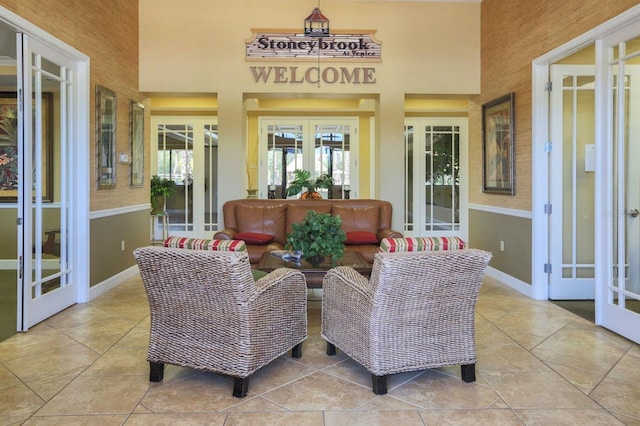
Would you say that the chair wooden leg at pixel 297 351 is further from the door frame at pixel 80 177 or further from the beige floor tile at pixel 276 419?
the door frame at pixel 80 177

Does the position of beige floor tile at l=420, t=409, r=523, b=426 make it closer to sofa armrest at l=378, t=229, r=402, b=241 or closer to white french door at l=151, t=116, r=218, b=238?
sofa armrest at l=378, t=229, r=402, b=241

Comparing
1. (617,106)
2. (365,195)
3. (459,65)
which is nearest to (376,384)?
(617,106)

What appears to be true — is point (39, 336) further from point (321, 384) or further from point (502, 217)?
point (502, 217)

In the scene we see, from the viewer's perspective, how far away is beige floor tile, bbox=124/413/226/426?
2133mm

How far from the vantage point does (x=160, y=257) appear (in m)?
2.33

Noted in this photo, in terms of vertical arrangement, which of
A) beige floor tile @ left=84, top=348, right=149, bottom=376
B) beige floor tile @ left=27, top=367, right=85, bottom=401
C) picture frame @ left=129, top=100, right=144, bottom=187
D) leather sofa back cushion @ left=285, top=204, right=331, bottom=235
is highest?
picture frame @ left=129, top=100, right=144, bottom=187

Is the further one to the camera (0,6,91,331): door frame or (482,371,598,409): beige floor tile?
(0,6,91,331): door frame

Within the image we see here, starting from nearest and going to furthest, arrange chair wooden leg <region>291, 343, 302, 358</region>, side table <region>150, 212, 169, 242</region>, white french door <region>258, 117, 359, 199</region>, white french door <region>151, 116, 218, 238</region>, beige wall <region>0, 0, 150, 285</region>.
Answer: chair wooden leg <region>291, 343, 302, 358</region> → beige wall <region>0, 0, 150, 285</region> → side table <region>150, 212, 169, 242</region> → white french door <region>258, 117, 359, 199</region> → white french door <region>151, 116, 218, 238</region>

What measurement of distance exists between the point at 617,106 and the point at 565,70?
1.16 meters

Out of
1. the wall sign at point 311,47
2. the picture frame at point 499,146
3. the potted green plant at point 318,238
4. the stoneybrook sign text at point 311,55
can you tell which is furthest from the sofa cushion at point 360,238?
the wall sign at point 311,47

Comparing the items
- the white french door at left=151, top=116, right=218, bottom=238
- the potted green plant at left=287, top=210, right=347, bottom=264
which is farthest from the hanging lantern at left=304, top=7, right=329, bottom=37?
the white french door at left=151, top=116, right=218, bottom=238

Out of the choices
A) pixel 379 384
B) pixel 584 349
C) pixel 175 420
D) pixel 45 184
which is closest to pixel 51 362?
pixel 175 420

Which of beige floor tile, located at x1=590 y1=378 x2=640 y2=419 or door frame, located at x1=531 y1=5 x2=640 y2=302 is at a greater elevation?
door frame, located at x1=531 y1=5 x2=640 y2=302

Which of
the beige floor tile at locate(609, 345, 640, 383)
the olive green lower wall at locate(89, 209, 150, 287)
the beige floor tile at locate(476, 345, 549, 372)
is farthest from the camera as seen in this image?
the olive green lower wall at locate(89, 209, 150, 287)
